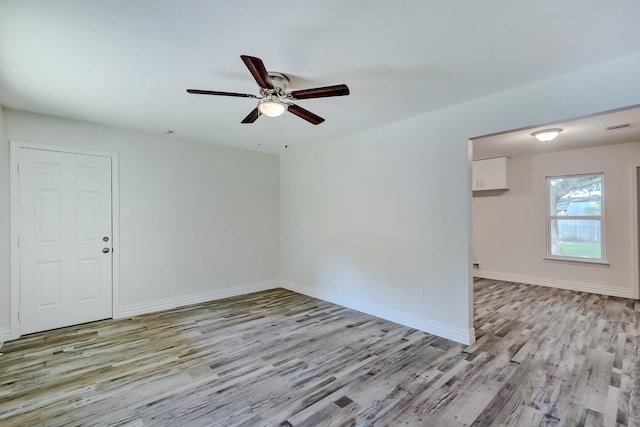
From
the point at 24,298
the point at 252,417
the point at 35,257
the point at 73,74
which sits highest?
the point at 73,74

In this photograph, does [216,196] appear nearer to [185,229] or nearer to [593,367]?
[185,229]

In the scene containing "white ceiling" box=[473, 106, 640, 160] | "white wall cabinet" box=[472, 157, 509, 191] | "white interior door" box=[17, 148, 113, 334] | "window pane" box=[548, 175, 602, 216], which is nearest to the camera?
"white interior door" box=[17, 148, 113, 334]

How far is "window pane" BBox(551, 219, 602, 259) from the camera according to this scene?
16.3 ft

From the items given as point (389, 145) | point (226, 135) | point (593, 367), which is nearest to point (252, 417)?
point (593, 367)

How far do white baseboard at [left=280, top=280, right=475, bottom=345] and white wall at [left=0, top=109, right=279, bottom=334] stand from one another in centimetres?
106

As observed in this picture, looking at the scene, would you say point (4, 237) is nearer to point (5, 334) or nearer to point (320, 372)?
point (5, 334)

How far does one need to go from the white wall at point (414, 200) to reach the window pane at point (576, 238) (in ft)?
11.9

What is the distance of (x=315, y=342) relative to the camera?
3.03 m

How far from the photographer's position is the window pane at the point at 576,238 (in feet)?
16.3

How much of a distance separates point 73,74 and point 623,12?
12.0 ft

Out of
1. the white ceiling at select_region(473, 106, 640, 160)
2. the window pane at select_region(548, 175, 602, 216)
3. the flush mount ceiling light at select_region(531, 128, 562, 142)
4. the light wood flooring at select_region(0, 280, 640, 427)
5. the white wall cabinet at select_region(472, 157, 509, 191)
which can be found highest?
the white ceiling at select_region(473, 106, 640, 160)

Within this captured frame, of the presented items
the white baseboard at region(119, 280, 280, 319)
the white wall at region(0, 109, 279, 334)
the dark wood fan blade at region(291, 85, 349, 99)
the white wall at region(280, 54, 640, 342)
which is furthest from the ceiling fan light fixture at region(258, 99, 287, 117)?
the white baseboard at region(119, 280, 280, 319)

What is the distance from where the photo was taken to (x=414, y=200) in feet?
11.2

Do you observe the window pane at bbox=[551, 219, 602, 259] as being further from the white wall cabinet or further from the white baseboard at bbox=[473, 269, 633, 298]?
the white wall cabinet
